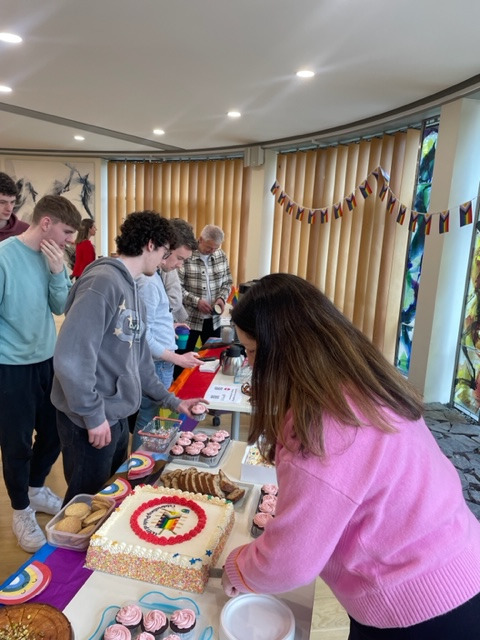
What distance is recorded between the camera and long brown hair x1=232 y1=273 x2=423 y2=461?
0.73 meters

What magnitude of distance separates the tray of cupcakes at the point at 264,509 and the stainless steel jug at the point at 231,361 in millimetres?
1163

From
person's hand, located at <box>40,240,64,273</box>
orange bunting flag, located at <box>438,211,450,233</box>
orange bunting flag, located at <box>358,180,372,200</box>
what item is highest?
orange bunting flag, located at <box>358,180,372,200</box>

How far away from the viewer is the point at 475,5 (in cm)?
197

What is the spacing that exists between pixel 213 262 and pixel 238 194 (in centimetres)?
226

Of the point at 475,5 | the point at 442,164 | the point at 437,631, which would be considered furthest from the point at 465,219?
the point at 437,631

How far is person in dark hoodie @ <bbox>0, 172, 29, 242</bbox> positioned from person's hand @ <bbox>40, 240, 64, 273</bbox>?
45cm

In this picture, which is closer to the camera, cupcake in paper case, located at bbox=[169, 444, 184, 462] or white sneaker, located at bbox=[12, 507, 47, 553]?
cupcake in paper case, located at bbox=[169, 444, 184, 462]

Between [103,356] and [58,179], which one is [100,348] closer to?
[103,356]

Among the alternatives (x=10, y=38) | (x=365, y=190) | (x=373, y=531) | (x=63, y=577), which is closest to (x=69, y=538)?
(x=63, y=577)

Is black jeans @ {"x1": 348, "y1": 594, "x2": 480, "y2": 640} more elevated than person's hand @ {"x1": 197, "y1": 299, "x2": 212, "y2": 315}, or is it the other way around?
person's hand @ {"x1": 197, "y1": 299, "x2": 212, "y2": 315}

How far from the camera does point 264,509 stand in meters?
1.17

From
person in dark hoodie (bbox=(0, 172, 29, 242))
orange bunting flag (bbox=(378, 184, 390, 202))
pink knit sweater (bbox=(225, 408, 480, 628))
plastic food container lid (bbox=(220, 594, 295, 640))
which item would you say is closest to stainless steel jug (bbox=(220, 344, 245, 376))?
person in dark hoodie (bbox=(0, 172, 29, 242))

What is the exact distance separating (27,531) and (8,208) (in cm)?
147

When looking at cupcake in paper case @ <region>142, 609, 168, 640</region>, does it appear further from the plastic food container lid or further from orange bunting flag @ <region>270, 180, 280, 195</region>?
orange bunting flag @ <region>270, 180, 280, 195</region>
